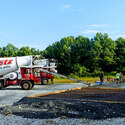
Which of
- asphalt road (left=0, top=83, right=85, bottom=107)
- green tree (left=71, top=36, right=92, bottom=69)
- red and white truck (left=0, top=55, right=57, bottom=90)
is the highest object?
green tree (left=71, top=36, right=92, bottom=69)

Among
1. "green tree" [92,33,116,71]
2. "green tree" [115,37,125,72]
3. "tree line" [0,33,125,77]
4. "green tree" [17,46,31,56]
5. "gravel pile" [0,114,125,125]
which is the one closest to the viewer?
"gravel pile" [0,114,125,125]

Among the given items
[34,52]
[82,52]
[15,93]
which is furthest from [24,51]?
[15,93]

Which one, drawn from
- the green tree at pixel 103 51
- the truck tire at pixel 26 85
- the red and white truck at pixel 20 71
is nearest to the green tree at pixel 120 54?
the green tree at pixel 103 51

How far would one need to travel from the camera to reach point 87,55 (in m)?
45.8

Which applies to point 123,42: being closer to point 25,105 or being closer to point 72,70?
point 72,70

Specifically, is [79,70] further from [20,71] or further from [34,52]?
[20,71]

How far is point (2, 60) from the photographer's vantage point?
18391 millimetres

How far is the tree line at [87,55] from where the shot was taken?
4425cm

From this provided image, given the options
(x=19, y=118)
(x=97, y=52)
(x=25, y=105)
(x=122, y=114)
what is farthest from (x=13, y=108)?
(x=97, y=52)

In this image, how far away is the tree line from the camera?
145ft

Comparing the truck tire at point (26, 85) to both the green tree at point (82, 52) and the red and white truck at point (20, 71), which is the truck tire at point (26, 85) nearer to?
the red and white truck at point (20, 71)

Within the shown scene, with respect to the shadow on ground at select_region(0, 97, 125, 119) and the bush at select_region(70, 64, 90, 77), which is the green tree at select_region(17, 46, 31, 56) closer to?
the bush at select_region(70, 64, 90, 77)

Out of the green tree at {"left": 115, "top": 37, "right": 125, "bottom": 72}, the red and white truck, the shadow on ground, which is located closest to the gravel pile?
the shadow on ground

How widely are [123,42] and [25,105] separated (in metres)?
47.0
